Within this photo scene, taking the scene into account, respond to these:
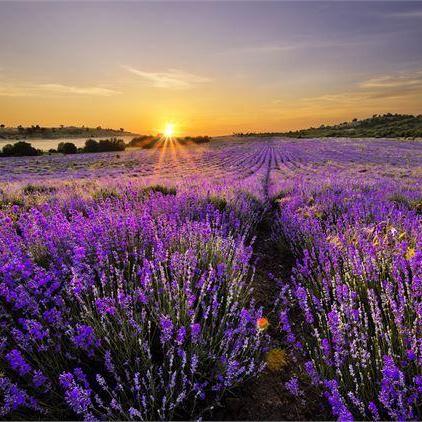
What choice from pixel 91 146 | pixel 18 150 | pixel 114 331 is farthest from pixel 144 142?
pixel 114 331

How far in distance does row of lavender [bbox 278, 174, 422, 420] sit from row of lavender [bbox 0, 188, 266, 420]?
1.38 ft

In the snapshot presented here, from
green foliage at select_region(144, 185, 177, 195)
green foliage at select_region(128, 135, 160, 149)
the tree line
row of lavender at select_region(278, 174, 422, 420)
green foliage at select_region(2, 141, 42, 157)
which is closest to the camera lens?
row of lavender at select_region(278, 174, 422, 420)

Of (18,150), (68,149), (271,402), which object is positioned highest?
(68,149)

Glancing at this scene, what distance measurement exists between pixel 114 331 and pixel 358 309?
150cm

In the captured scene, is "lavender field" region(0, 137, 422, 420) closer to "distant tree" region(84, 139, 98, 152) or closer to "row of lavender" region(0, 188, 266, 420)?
"row of lavender" region(0, 188, 266, 420)

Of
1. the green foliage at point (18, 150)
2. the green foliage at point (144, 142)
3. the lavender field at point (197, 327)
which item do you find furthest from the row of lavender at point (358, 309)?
the green foliage at point (144, 142)

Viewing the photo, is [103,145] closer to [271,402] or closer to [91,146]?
[91,146]

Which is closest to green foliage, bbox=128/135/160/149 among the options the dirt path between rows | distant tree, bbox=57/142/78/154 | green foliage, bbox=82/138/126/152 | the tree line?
the tree line

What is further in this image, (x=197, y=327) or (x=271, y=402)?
(x=271, y=402)

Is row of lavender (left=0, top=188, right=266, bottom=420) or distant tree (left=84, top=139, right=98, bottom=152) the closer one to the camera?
row of lavender (left=0, top=188, right=266, bottom=420)

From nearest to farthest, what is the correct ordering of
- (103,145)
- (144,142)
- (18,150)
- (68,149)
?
(18,150) < (68,149) < (103,145) < (144,142)

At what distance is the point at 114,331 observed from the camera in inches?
80.3

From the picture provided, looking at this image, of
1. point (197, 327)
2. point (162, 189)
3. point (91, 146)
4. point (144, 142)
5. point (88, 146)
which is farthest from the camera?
point (144, 142)

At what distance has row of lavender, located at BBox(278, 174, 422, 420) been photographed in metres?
1.84
